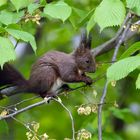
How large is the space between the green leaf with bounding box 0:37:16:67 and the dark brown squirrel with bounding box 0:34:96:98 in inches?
47.7

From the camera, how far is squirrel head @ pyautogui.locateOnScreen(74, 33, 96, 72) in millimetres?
4617

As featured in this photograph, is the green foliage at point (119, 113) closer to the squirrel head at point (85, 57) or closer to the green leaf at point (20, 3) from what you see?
the squirrel head at point (85, 57)

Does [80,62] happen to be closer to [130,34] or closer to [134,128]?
[130,34]

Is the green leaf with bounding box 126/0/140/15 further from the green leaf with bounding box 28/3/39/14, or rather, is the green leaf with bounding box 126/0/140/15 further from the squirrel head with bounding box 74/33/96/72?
the squirrel head with bounding box 74/33/96/72

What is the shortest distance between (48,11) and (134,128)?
5652 mm

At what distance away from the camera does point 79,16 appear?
156 inches

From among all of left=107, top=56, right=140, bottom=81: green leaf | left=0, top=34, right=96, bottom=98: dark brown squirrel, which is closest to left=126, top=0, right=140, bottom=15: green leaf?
left=107, top=56, right=140, bottom=81: green leaf

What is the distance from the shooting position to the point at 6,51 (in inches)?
118

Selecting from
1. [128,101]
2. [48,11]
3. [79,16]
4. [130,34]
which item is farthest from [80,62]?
[128,101]

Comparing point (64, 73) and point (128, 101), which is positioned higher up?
point (64, 73)

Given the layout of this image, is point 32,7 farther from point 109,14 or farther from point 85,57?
point 85,57

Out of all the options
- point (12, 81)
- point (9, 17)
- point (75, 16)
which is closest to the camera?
point (9, 17)

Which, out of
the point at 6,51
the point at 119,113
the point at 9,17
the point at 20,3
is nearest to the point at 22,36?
the point at 6,51

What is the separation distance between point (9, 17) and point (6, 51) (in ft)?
2.27
